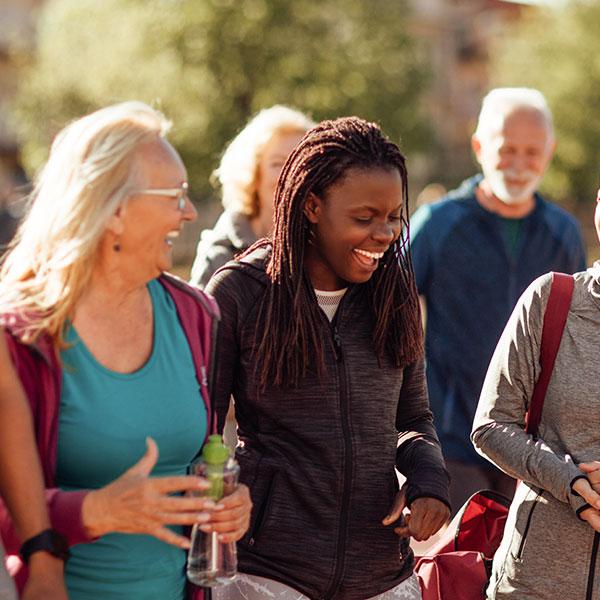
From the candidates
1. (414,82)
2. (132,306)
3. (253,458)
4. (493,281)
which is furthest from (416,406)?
(414,82)

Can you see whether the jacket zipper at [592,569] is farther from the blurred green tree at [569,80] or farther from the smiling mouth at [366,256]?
the blurred green tree at [569,80]

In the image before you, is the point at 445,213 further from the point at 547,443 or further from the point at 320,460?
the point at 320,460

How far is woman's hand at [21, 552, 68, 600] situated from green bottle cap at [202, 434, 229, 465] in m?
0.41

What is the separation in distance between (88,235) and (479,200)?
10.1 feet

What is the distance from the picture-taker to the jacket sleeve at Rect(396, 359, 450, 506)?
122 inches

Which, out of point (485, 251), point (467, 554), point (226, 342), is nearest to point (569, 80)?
point (485, 251)

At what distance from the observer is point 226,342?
3.08m

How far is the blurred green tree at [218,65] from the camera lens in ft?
102

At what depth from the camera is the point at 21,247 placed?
2.62 m

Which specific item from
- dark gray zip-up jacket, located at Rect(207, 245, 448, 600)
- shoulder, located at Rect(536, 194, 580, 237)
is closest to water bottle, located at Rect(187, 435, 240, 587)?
dark gray zip-up jacket, located at Rect(207, 245, 448, 600)

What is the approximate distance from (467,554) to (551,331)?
828 millimetres

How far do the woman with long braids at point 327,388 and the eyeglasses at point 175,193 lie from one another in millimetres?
516

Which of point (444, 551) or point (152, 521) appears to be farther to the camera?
point (444, 551)

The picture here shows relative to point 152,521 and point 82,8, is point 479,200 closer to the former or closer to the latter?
point 152,521
